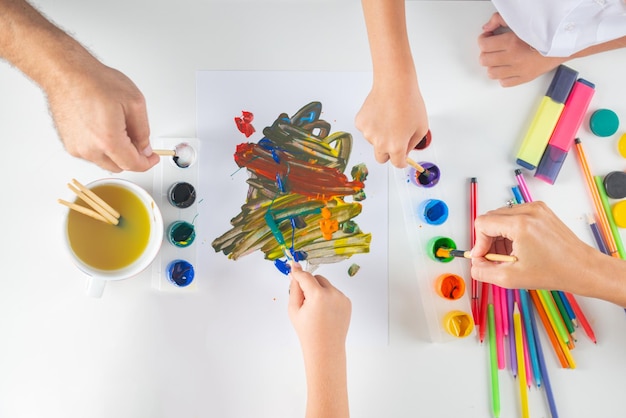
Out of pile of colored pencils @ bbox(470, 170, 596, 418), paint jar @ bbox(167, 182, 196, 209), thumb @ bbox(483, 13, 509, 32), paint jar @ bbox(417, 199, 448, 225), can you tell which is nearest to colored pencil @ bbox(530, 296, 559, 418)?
pile of colored pencils @ bbox(470, 170, 596, 418)

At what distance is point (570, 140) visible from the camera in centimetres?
99

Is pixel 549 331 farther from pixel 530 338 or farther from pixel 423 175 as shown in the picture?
pixel 423 175

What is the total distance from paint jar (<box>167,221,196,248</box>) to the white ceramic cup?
3cm

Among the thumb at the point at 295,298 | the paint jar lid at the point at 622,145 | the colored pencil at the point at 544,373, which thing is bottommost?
the colored pencil at the point at 544,373

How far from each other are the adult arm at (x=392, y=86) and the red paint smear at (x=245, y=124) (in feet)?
0.65

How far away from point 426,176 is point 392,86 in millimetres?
180

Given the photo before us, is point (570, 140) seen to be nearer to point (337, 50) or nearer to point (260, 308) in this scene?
point (337, 50)

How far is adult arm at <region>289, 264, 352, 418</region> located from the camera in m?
0.85

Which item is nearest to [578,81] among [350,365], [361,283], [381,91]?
[381,91]

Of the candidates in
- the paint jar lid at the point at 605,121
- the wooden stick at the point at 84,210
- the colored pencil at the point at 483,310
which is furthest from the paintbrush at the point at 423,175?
the wooden stick at the point at 84,210

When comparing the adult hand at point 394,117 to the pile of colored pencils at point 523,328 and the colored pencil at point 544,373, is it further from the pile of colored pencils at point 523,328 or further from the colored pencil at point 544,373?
the colored pencil at point 544,373

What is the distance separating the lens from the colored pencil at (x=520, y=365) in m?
0.97

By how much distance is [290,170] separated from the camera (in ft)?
3.15

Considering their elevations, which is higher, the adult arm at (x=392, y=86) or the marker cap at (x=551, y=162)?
the adult arm at (x=392, y=86)
